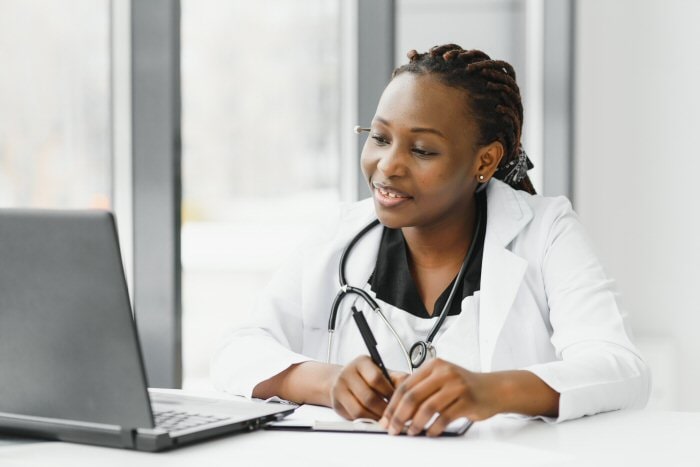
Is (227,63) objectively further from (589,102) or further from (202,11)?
(589,102)

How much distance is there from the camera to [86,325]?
885mm

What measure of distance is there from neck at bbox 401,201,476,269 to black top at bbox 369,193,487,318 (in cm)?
3

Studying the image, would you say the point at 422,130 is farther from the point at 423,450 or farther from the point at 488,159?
the point at 423,450

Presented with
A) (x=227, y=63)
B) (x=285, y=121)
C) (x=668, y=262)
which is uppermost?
(x=227, y=63)

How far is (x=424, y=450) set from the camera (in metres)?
0.96

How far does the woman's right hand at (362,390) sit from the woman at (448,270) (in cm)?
12

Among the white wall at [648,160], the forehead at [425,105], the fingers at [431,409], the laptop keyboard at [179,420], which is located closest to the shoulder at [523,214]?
the forehead at [425,105]

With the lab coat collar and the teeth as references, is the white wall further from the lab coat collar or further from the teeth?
the teeth

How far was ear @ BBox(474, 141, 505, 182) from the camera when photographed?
62.7 inches

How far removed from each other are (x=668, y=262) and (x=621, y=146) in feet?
1.41

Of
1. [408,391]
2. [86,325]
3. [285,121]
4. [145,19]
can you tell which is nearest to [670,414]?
[408,391]

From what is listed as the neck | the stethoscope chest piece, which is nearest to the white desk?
the stethoscope chest piece

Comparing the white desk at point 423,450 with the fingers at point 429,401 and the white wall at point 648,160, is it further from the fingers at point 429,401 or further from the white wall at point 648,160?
the white wall at point 648,160

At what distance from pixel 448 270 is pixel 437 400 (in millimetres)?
597
